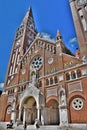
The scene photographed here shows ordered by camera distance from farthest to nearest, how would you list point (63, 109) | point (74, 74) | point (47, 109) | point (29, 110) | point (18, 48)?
1. point (18, 48)
2. point (29, 110)
3. point (47, 109)
4. point (74, 74)
5. point (63, 109)

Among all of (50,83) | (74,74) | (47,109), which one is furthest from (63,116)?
(74,74)

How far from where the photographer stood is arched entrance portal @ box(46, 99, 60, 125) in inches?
820

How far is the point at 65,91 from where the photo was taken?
63.3ft

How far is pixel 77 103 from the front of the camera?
17.8 meters

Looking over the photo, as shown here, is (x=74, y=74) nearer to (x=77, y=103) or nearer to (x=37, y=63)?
(x=77, y=103)

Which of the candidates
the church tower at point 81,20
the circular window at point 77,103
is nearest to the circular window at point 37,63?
the church tower at point 81,20

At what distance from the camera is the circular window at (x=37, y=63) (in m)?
26.0

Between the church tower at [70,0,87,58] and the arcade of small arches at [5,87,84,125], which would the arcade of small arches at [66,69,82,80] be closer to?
the arcade of small arches at [5,87,84,125]

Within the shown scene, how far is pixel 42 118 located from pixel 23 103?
5232 mm

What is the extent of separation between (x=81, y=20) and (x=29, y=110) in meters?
19.8

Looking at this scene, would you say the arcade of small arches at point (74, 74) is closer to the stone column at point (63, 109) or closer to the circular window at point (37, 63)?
the stone column at point (63, 109)

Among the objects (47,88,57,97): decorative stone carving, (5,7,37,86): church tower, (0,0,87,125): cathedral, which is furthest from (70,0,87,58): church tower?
(5,7,37,86): church tower

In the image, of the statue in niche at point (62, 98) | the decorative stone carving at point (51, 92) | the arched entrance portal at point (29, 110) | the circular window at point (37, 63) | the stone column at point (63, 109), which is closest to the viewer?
the stone column at point (63, 109)

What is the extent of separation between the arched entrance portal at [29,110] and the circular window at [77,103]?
8348 mm
